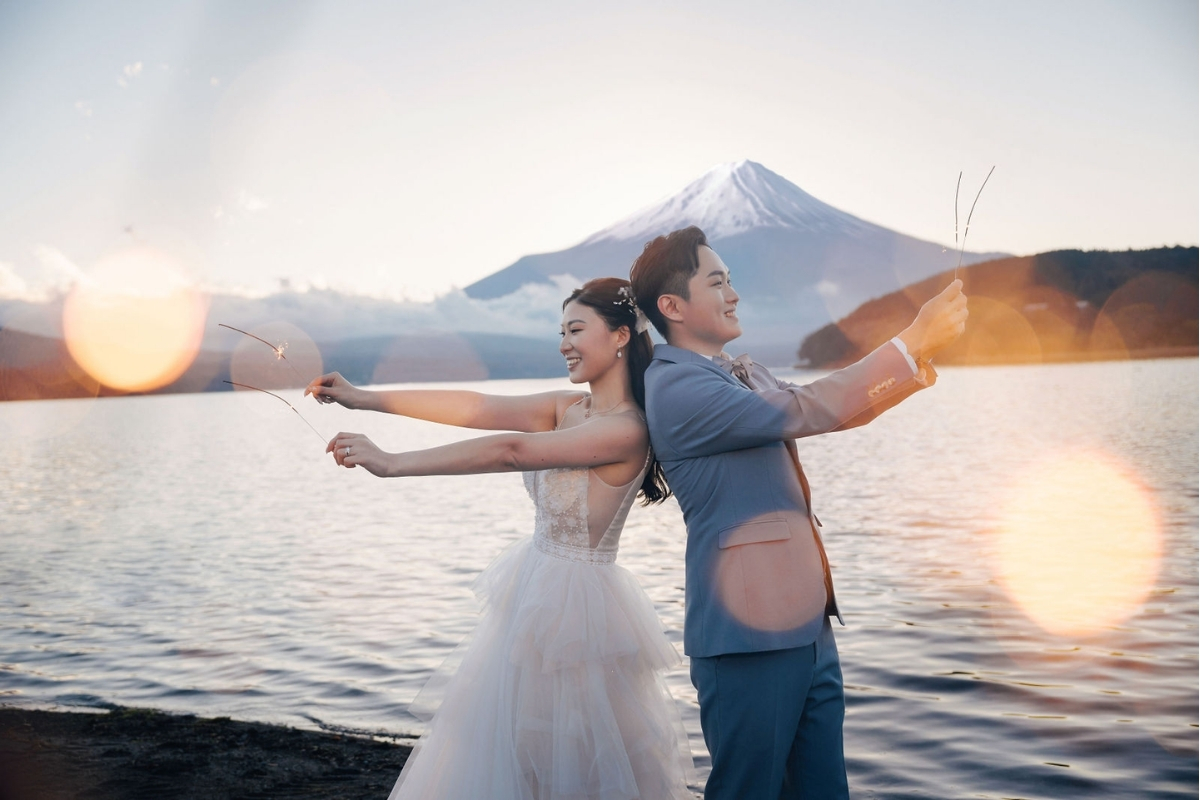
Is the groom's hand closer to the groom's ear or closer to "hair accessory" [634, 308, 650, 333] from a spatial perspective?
the groom's ear

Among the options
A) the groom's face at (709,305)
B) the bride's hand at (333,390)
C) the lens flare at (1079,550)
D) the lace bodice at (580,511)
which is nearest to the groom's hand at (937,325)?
the groom's face at (709,305)

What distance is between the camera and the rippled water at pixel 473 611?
249 inches

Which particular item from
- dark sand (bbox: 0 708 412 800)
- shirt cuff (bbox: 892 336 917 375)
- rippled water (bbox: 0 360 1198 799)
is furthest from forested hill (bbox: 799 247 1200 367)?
shirt cuff (bbox: 892 336 917 375)

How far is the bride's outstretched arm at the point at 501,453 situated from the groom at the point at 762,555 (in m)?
0.27

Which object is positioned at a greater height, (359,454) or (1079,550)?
(359,454)

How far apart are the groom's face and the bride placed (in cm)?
40

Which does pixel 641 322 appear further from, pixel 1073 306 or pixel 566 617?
pixel 1073 306

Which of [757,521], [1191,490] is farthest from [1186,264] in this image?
[757,521]

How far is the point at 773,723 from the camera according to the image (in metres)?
2.84

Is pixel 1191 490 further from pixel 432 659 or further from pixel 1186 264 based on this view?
pixel 1186 264

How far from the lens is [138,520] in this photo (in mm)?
21438

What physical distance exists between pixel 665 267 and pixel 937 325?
89 centimetres

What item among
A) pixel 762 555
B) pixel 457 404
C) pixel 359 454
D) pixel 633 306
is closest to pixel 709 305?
pixel 633 306

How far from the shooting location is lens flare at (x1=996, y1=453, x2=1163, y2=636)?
9906 mm
